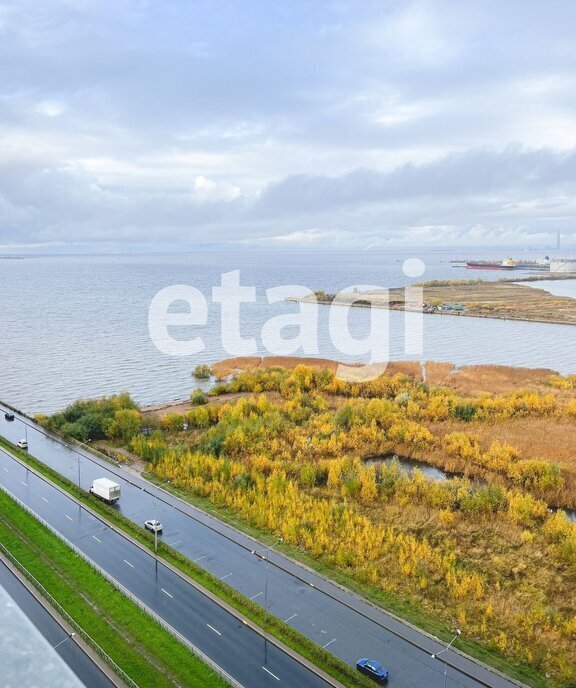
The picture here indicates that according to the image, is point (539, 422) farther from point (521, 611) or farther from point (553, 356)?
point (553, 356)

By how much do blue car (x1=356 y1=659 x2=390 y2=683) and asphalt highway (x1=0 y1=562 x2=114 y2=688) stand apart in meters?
9.24

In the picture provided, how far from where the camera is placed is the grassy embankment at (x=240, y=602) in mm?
21403

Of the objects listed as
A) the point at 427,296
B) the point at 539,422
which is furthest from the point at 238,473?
the point at 427,296

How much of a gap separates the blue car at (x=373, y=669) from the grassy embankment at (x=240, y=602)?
0.29 metres

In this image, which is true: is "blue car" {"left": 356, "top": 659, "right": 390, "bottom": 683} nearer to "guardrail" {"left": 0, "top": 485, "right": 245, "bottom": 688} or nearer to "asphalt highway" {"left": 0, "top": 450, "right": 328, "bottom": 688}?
"asphalt highway" {"left": 0, "top": 450, "right": 328, "bottom": 688}

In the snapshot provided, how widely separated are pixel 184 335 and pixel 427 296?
3313 inches

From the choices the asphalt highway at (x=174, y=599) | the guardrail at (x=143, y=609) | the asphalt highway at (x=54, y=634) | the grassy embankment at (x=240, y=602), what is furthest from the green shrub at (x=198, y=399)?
the asphalt highway at (x=54, y=634)

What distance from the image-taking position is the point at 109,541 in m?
30.5

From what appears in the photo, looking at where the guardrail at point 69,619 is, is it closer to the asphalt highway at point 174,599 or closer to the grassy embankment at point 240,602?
the asphalt highway at point 174,599

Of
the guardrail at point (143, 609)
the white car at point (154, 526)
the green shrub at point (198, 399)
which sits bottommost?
the guardrail at point (143, 609)

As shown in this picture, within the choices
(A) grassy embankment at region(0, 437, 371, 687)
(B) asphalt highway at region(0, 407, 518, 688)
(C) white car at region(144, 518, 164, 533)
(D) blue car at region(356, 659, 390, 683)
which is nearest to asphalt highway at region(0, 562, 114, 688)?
(A) grassy embankment at region(0, 437, 371, 687)

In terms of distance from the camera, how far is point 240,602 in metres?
25.2

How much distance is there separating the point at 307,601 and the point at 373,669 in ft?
17.1

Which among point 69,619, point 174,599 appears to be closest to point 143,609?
point 174,599
